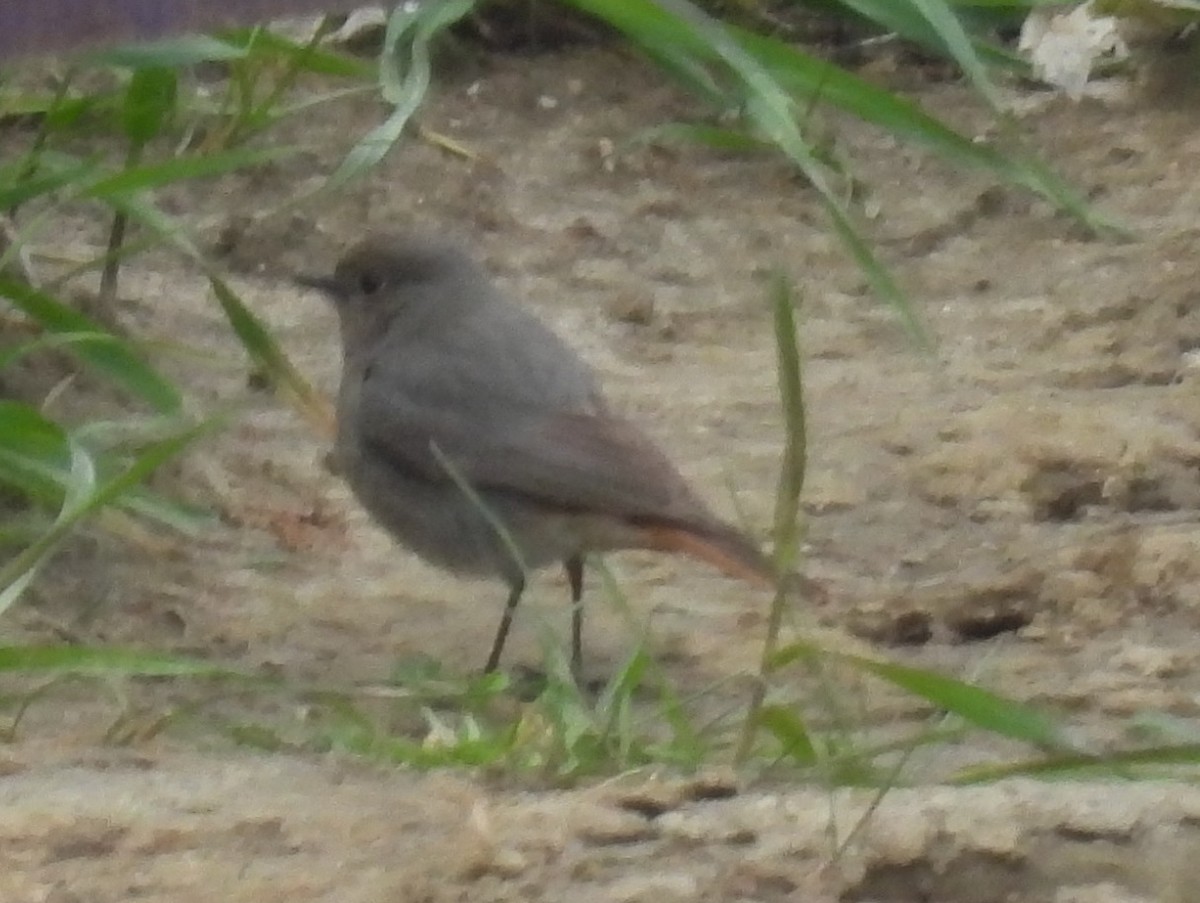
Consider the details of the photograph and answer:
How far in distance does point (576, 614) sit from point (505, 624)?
12cm

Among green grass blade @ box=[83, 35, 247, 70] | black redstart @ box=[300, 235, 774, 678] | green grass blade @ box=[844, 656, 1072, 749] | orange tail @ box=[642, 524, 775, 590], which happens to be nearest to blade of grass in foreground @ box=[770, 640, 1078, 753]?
green grass blade @ box=[844, 656, 1072, 749]

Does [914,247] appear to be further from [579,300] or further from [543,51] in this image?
[543,51]

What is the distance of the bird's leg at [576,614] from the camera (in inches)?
118

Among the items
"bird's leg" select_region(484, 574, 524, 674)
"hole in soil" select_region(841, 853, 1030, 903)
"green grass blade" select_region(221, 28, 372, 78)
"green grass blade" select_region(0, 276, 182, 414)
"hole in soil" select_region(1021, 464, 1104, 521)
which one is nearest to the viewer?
"hole in soil" select_region(841, 853, 1030, 903)

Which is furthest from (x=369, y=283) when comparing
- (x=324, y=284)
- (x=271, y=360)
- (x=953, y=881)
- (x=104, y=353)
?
(x=953, y=881)

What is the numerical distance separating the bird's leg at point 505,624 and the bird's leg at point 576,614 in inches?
3.5

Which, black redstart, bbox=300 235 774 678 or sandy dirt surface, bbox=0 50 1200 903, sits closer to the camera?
sandy dirt surface, bbox=0 50 1200 903

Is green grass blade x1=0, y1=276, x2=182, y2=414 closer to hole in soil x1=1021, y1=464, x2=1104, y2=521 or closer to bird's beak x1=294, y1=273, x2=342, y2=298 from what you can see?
bird's beak x1=294, y1=273, x2=342, y2=298

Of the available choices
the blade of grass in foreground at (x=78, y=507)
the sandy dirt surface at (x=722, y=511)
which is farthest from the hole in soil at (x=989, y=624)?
the blade of grass in foreground at (x=78, y=507)

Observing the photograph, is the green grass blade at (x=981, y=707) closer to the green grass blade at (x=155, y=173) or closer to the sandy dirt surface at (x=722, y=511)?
the sandy dirt surface at (x=722, y=511)

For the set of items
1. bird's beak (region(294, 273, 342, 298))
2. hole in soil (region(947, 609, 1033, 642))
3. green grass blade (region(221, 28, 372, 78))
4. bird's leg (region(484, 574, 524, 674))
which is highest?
green grass blade (region(221, 28, 372, 78))

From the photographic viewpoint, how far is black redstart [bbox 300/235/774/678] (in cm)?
317

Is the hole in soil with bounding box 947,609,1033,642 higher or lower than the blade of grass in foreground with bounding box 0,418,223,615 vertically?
lower

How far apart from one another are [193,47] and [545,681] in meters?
1.12
